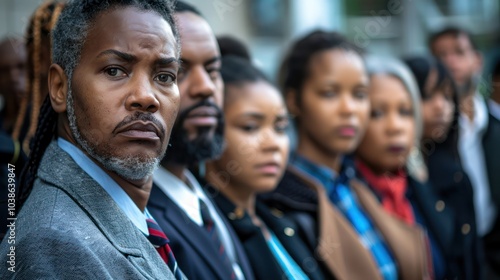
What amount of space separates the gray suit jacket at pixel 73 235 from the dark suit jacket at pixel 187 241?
0.52 meters

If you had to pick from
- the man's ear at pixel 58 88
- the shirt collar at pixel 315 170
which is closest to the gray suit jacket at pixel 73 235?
the man's ear at pixel 58 88

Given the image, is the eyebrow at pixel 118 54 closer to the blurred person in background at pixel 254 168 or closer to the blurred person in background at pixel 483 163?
the blurred person in background at pixel 254 168

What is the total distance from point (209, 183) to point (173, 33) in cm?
125

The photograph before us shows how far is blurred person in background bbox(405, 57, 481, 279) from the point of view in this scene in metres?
4.52

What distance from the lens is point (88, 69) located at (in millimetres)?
1896

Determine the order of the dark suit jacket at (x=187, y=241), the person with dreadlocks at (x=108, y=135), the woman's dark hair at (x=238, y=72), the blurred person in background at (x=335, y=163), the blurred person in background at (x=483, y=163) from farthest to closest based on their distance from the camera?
the blurred person in background at (x=483, y=163) → the blurred person in background at (x=335, y=163) → the woman's dark hair at (x=238, y=72) → the dark suit jacket at (x=187, y=241) → the person with dreadlocks at (x=108, y=135)

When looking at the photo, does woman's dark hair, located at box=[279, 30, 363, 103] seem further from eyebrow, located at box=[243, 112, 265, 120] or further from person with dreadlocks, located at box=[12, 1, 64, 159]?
person with dreadlocks, located at box=[12, 1, 64, 159]

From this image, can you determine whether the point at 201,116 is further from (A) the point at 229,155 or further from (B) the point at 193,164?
(A) the point at 229,155

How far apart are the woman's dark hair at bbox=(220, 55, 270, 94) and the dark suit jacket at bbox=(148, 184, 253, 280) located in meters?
0.90

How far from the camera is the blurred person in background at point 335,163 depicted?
3.63 meters

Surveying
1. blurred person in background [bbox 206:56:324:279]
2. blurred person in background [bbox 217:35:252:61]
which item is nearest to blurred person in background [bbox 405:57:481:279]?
blurred person in background [bbox 217:35:252:61]

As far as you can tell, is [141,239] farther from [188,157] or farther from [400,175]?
[400,175]

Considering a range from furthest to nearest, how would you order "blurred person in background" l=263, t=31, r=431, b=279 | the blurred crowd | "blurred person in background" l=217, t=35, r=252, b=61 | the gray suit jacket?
"blurred person in background" l=217, t=35, r=252, b=61 < "blurred person in background" l=263, t=31, r=431, b=279 < the blurred crowd < the gray suit jacket

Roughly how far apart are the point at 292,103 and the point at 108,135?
217 cm
